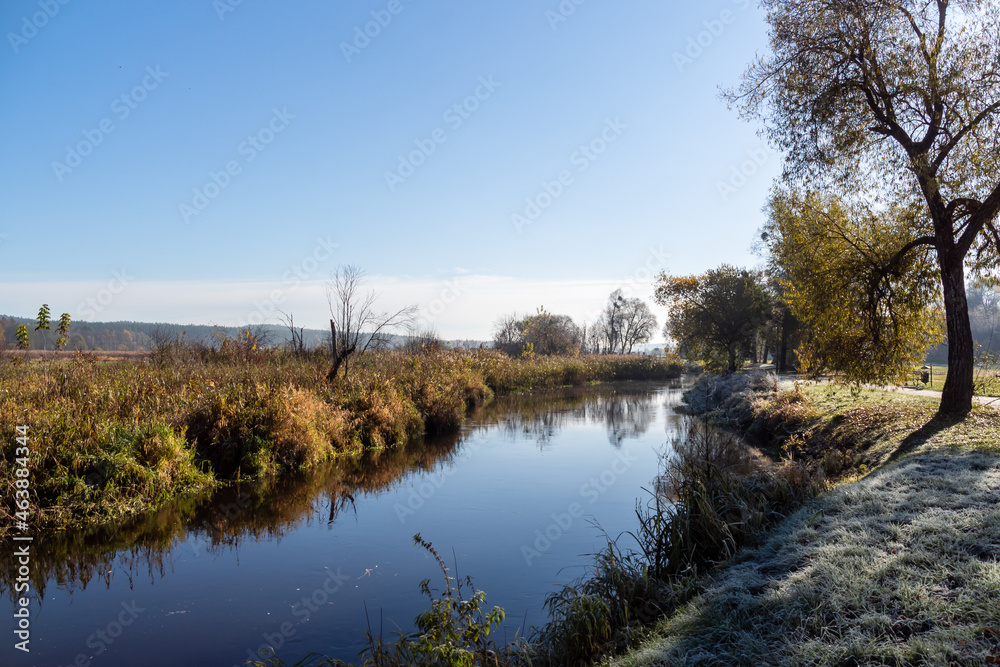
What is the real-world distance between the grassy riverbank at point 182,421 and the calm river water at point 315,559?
60 centimetres

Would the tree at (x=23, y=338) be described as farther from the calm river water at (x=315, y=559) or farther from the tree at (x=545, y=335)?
the tree at (x=545, y=335)

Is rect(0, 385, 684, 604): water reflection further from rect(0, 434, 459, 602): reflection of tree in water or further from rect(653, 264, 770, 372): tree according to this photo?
rect(653, 264, 770, 372): tree

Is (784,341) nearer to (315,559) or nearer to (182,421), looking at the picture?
(182,421)

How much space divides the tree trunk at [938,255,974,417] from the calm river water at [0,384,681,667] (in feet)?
18.0

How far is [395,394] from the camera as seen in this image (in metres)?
16.2

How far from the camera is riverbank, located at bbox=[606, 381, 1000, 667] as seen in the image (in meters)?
3.56

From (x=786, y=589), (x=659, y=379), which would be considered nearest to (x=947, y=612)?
(x=786, y=589)

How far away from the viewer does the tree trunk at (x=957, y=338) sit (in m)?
10.4

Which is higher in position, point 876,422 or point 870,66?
point 870,66

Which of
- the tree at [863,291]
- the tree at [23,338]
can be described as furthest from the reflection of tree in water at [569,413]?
the tree at [23,338]

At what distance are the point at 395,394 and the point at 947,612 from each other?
13787 mm

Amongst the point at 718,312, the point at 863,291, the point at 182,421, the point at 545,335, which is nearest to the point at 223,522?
the point at 182,421

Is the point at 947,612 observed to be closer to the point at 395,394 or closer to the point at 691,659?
the point at 691,659

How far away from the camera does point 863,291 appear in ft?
37.9
